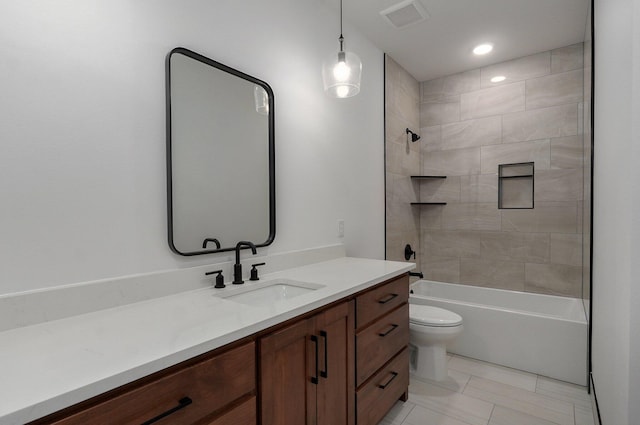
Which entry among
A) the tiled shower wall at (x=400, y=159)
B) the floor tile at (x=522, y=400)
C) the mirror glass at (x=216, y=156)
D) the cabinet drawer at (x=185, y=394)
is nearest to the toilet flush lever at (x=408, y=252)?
the tiled shower wall at (x=400, y=159)

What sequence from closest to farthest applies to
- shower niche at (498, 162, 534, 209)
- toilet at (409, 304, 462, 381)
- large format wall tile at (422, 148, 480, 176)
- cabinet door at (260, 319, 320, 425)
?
cabinet door at (260, 319, 320, 425) < toilet at (409, 304, 462, 381) < shower niche at (498, 162, 534, 209) < large format wall tile at (422, 148, 480, 176)

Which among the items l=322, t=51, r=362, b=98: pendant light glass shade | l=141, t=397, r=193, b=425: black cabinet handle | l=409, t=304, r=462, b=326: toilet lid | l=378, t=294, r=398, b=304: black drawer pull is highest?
l=322, t=51, r=362, b=98: pendant light glass shade

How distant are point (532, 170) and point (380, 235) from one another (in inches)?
63.3

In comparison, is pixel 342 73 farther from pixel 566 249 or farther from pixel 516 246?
pixel 566 249

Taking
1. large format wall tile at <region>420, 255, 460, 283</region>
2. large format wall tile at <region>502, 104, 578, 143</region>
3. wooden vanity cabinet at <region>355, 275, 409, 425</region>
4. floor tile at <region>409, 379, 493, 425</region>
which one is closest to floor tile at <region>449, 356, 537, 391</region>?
floor tile at <region>409, 379, 493, 425</region>

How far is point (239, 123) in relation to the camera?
1.69 meters

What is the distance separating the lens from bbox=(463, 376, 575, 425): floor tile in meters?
1.95

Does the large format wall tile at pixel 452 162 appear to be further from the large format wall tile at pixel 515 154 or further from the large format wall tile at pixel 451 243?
the large format wall tile at pixel 451 243

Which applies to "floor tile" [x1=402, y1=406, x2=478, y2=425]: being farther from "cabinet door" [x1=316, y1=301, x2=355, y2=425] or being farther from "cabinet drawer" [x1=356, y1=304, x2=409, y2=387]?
"cabinet door" [x1=316, y1=301, x2=355, y2=425]

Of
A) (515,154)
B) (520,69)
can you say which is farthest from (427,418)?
(520,69)

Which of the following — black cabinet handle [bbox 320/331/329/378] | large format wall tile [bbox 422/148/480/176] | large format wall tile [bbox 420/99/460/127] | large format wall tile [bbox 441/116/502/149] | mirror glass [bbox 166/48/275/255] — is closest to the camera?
black cabinet handle [bbox 320/331/329/378]

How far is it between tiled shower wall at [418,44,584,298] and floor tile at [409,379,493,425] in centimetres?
113

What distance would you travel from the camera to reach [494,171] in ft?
10.7

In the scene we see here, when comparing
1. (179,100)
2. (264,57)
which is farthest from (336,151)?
(179,100)
